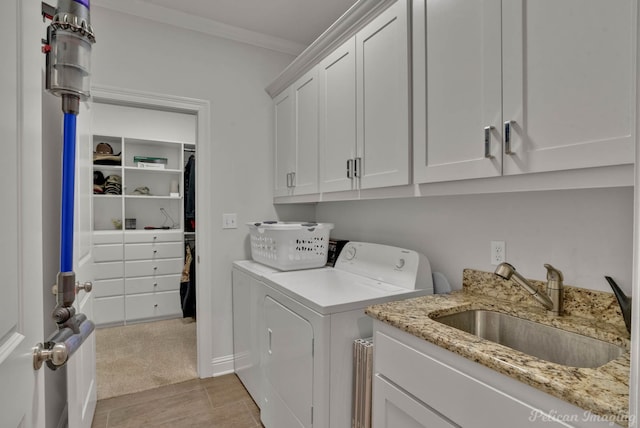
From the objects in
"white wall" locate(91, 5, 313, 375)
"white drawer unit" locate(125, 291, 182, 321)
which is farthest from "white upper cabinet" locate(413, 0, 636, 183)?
"white drawer unit" locate(125, 291, 182, 321)

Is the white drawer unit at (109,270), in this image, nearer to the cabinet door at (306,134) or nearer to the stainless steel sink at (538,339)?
the cabinet door at (306,134)

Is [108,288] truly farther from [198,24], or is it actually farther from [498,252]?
[498,252]

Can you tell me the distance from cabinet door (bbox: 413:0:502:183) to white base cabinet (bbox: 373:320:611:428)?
630 millimetres

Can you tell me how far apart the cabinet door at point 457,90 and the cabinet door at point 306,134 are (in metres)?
0.88

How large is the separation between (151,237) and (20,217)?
11.1 ft

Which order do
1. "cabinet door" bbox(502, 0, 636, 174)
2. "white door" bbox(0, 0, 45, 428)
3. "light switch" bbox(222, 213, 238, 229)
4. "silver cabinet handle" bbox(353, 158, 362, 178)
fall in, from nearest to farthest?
"white door" bbox(0, 0, 45, 428), "cabinet door" bbox(502, 0, 636, 174), "silver cabinet handle" bbox(353, 158, 362, 178), "light switch" bbox(222, 213, 238, 229)

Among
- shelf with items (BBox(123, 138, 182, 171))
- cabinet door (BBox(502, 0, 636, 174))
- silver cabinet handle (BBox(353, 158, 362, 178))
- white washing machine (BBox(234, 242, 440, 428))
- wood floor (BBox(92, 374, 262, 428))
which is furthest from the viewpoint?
shelf with items (BBox(123, 138, 182, 171))

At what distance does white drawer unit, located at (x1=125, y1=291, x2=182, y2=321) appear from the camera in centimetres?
367

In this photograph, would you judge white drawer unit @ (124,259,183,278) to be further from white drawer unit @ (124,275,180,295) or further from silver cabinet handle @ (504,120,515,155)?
silver cabinet handle @ (504,120,515,155)

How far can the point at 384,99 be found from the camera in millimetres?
1592

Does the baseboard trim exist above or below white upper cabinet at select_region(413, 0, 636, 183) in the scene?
below

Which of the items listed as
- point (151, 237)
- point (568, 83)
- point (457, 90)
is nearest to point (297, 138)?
point (457, 90)

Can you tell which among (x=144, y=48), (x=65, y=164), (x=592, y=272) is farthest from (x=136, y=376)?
(x=592, y=272)

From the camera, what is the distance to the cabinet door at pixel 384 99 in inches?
58.1
